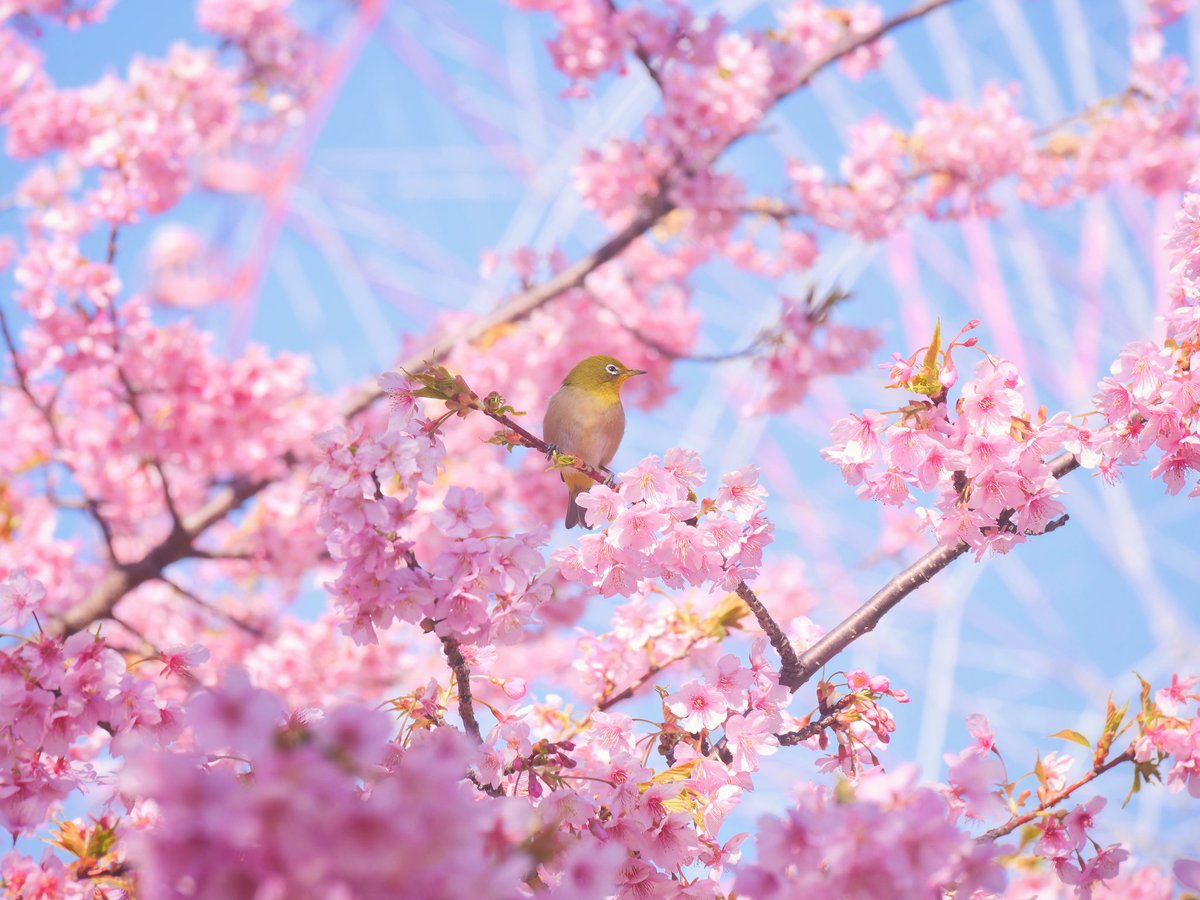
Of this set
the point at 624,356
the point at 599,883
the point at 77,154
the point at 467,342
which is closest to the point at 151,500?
the point at 77,154

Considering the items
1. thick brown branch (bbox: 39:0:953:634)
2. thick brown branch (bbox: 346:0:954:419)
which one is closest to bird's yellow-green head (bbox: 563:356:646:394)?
thick brown branch (bbox: 39:0:953:634)

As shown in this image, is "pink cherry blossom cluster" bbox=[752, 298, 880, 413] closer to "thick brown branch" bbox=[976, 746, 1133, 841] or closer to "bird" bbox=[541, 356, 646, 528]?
"bird" bbox=[541, 356, 646, 528]

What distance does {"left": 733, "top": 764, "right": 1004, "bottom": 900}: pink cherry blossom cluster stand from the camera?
117cm

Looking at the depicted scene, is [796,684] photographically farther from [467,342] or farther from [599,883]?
[467,342]

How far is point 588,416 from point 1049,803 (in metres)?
1.68

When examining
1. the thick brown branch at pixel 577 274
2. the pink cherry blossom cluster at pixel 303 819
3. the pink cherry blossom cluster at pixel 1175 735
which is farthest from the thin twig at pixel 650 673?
the thick brown branch at pixel 577 274

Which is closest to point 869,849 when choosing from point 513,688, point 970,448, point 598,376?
point 970,448

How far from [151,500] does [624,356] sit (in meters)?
3.40

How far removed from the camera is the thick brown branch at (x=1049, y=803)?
199cm

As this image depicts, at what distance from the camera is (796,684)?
2143mm

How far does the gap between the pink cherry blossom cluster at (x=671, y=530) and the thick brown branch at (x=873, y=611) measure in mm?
394

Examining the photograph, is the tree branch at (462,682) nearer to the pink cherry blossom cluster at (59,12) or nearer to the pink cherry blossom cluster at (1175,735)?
the pink cherry blossom cluster at (1175,735)

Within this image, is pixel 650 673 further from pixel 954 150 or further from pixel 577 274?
pixel 954 150

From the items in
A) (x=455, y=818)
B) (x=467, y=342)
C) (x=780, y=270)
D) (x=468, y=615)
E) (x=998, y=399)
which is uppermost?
(x=780, y=270)
